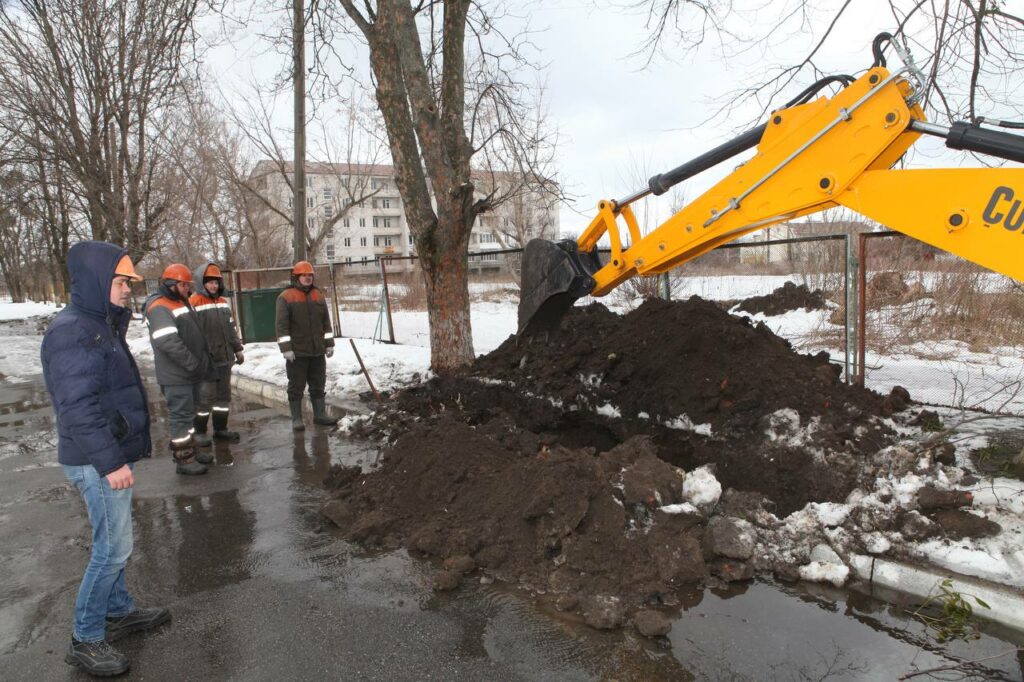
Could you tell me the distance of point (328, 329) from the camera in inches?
307

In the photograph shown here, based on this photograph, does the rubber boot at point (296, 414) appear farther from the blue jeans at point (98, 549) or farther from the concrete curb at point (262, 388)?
the blue jeans at point (98, 549)

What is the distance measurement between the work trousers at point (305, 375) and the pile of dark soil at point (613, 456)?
0.92 metres

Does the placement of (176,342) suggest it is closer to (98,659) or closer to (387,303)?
(98,659)

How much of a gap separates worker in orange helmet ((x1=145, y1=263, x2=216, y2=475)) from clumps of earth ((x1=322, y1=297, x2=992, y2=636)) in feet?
5.74

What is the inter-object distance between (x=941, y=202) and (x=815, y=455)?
2.25 meters

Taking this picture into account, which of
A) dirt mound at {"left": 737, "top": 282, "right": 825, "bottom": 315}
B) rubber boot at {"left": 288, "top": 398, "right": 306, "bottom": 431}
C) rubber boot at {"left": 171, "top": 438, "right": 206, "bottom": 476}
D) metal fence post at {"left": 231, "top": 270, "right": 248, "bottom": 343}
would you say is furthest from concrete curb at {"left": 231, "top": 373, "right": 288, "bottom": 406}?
dirt mound at {"left": 737, "top": 282, "right": 825, "bottom": 315}

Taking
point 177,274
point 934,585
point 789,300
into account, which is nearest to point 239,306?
point 177,274

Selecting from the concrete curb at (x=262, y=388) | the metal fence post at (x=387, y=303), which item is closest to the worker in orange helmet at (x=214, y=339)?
the concrete curb at (x=262, y=388)

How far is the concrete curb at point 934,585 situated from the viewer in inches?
129

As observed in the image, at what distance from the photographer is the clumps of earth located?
3.85m

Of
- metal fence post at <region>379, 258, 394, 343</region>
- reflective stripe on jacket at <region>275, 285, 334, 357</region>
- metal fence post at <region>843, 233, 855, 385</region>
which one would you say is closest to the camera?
metal fence post at <region>843, 233, 855, 385</region>

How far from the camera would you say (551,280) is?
5.12m

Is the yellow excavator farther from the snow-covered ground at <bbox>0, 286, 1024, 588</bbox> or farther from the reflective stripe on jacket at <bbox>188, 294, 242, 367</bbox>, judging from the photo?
the reflective stripe on jacket at <bbox>188, 294, 242, 367</bbox>

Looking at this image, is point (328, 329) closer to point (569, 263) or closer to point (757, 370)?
point (569, 263)
